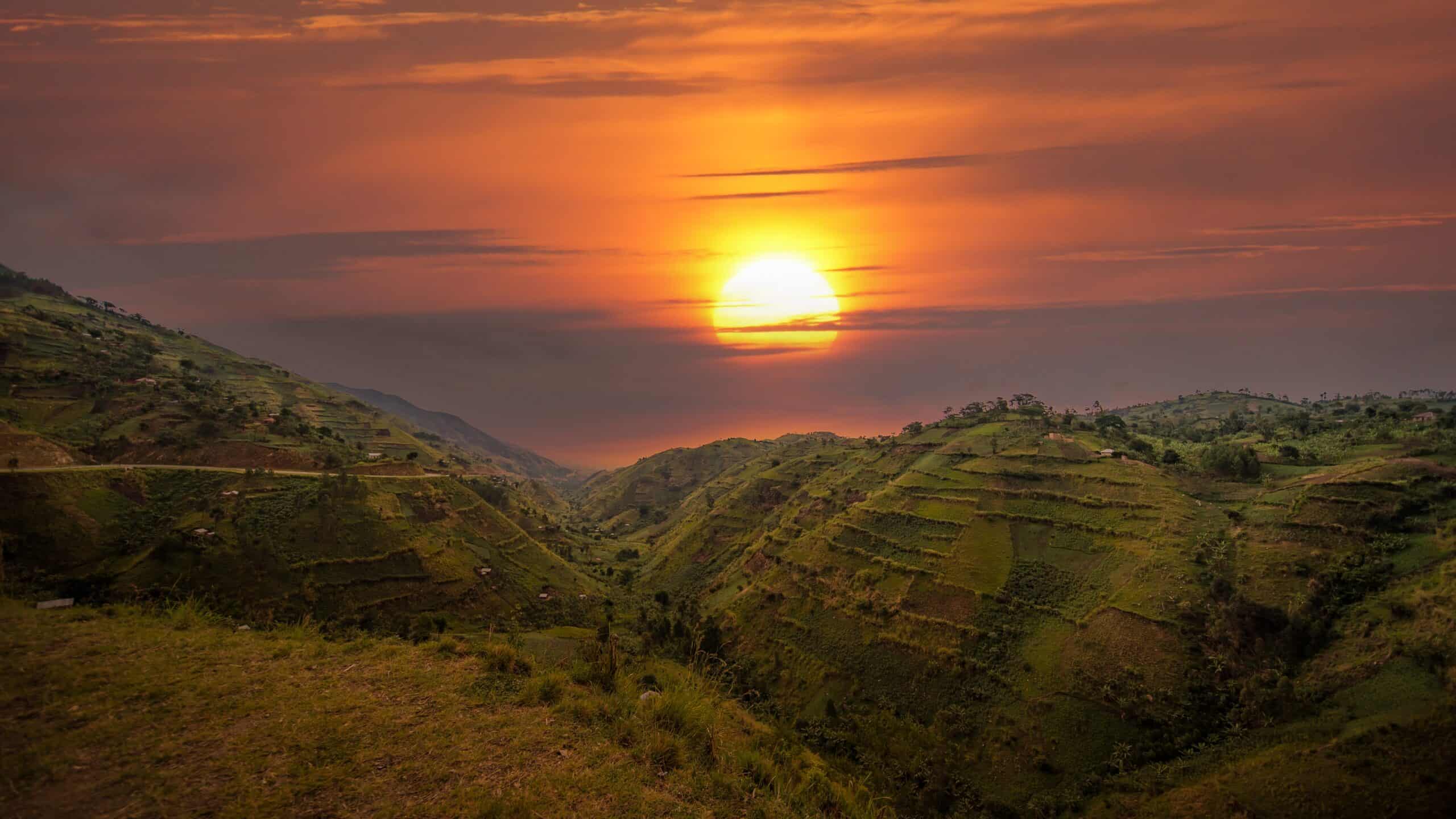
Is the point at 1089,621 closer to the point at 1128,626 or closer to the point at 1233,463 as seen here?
the point at 1128,626

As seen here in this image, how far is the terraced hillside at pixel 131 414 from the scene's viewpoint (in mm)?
51781

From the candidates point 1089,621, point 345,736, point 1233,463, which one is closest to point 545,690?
point 345,736

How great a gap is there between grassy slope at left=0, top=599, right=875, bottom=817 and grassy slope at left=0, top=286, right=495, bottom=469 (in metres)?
50.4

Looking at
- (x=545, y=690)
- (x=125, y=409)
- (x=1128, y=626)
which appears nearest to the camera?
(x=545, y=690)

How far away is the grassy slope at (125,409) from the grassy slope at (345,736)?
1985 inches

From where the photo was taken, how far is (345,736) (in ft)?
29.4

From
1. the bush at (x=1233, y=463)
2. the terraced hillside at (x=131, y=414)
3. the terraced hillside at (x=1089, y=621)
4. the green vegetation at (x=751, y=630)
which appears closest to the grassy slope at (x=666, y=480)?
the terraced hillside at (x=131, y=414)

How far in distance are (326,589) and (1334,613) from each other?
68.9 m

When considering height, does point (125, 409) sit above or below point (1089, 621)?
above

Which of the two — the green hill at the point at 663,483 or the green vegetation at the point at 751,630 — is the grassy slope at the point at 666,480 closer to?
the green hill at the point at 663,483

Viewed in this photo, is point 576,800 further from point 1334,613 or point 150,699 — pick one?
point 1334,613

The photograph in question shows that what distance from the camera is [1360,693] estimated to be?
94.4ft

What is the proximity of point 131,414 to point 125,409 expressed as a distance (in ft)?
5.78

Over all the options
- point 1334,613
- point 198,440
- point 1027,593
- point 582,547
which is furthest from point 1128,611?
point 198,440
